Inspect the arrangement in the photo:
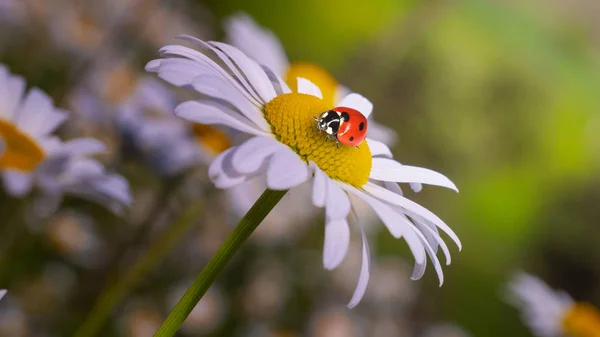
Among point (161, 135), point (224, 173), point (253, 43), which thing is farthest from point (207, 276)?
point (253, 43)

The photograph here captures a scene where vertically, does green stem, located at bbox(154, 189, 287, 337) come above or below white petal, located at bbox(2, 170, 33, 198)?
above

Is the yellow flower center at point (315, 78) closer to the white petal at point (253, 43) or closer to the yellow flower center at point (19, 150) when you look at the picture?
the white petal at point (253, 43)

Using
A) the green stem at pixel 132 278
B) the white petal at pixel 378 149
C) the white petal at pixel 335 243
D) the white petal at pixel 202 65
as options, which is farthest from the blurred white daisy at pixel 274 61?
the white petal at pixel 335 243

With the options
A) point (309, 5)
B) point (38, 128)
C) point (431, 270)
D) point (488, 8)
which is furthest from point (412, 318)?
point (488, 8)

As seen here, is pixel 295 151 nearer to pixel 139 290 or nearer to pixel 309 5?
pixel 139 290

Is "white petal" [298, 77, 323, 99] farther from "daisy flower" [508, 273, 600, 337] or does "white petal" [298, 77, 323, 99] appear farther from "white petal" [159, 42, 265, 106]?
"daisy flower" [508, 273, 600, 337]

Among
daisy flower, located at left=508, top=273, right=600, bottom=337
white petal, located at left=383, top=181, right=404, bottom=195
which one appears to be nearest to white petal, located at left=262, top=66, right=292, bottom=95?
white petal, located at left=383, top=181, right=404, bottom=195

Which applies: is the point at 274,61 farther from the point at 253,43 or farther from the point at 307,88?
the point at 307,88
